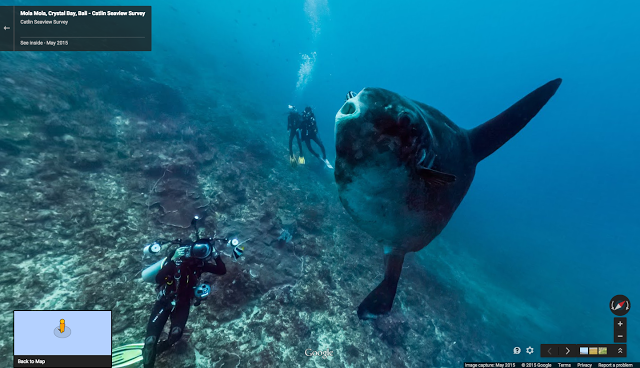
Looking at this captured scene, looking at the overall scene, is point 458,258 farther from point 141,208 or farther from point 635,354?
point 141,208

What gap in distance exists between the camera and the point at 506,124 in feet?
12.4

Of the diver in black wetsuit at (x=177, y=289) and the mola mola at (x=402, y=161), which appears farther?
the diver in black wetsuit at (x=177, y=289)

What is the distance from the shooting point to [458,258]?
20.1 m

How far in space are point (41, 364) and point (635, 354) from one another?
32.1 metres

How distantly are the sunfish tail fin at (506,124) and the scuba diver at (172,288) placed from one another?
4.38m

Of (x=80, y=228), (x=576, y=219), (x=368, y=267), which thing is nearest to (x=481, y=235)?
(x=368, y=267)

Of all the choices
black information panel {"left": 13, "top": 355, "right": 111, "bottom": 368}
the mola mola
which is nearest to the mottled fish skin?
the mola mola

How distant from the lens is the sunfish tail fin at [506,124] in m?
3.70

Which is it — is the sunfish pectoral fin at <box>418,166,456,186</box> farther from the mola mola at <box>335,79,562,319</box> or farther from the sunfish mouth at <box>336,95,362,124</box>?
the sunfish mouth at <box>336,95,362,124</box>

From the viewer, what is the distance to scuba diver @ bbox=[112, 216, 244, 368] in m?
4.02

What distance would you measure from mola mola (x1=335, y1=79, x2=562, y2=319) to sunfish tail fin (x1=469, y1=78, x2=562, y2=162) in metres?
0.01

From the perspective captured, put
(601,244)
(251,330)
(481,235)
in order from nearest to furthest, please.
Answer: (251,330)
(481,235)
(601,244)

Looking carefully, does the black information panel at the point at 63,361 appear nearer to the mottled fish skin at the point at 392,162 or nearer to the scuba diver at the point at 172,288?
the scuba diver at the point at 172,288

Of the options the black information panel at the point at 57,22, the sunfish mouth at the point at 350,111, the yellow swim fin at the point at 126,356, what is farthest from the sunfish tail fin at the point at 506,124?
the black information panel at the point at 57,22
